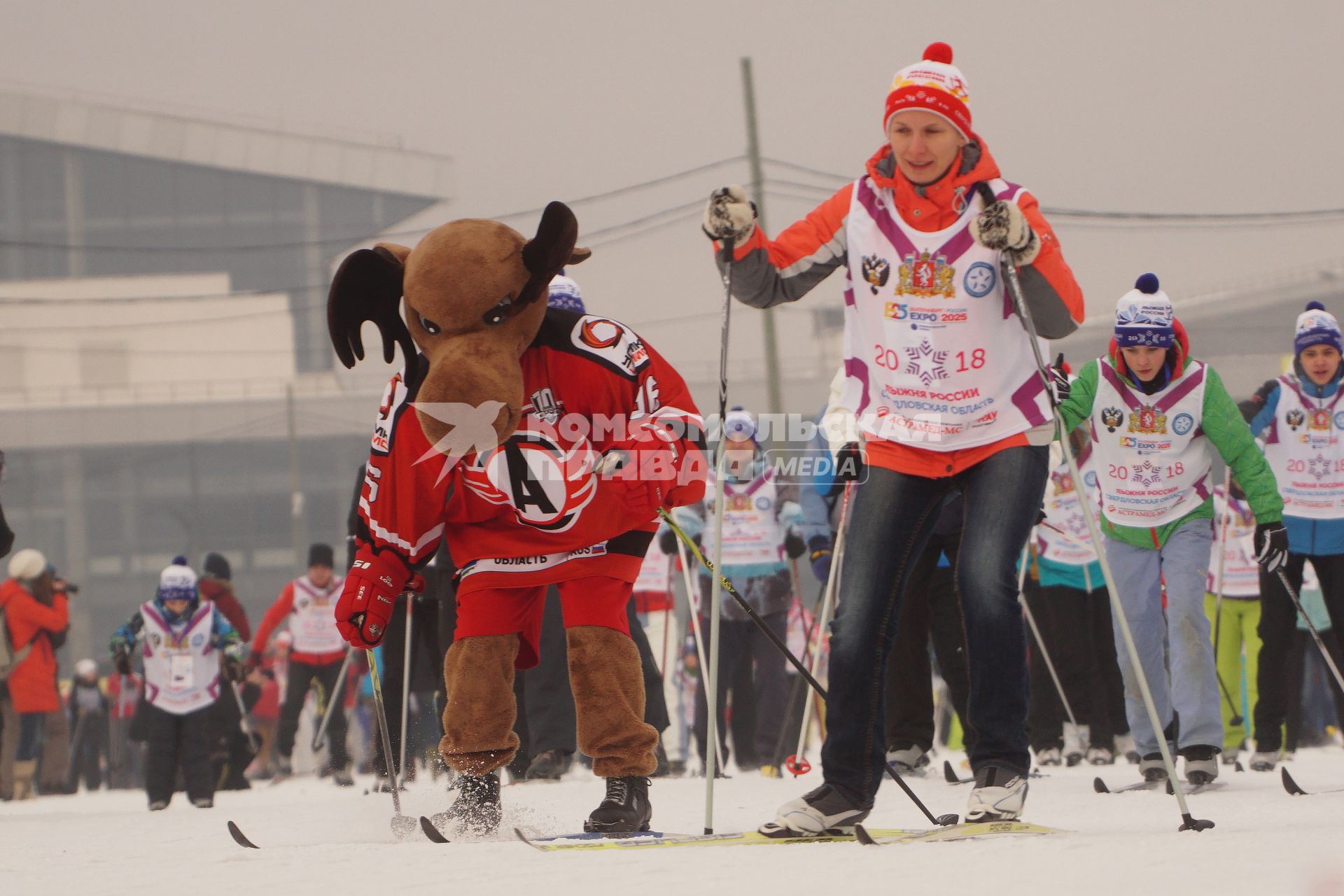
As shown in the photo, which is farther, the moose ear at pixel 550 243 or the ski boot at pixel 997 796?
the moose ear at pixel 550 243

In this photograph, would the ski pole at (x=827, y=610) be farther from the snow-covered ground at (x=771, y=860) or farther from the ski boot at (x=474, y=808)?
the ski boot at (x=474, y=808)

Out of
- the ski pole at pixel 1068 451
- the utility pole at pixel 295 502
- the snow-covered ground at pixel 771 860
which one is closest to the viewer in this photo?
the snow-covered ground at pixel 771 860

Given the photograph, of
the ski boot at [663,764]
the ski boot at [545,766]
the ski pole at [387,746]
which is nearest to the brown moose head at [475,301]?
the ski pole at [387,746]

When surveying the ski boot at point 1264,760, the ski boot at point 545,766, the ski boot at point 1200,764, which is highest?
the ski boot at point 1200,764

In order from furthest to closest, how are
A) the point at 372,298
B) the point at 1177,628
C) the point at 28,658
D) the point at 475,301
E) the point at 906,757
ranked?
the point at 28,658 < the point at 906,757 < the point at 1177,628 < the point at 372,298 < the point at 475,301

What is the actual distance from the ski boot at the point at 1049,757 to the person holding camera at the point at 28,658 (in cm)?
728

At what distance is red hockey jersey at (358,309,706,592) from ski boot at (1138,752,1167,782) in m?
2.86

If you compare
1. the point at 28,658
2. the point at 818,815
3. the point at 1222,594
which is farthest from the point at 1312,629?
the point at 28,658

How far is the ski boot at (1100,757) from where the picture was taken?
9672 millimetres

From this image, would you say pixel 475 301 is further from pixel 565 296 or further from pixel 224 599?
pixel 224 599

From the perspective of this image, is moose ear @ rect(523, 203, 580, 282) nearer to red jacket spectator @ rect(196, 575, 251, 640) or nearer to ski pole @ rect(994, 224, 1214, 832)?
ski pole @ rect(994, 224, 1214, 832)

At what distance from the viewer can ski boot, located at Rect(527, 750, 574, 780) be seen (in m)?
8.90

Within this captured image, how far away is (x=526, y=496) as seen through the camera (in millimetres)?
5418

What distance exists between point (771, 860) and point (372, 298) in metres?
2.50
